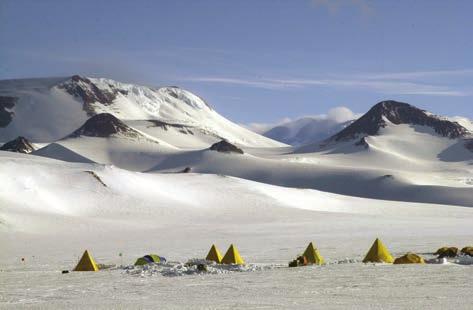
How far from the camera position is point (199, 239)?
42875mm

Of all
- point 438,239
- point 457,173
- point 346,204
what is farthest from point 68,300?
point 457,173

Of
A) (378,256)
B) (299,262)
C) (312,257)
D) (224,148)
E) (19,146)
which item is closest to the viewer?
(299,262)

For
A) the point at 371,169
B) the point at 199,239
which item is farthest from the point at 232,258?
the point at 371,169

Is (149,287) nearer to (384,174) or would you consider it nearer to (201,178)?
(201,178)

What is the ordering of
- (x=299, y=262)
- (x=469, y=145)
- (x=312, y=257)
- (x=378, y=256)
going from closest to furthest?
(x=299, y=262)
(x=378, y=256)
(x=312, y=257)
(x=469, y=145)

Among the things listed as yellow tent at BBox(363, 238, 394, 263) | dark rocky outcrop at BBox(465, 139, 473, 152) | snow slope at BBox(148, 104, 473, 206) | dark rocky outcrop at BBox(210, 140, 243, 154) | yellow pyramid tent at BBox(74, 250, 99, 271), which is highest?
dark rocky outcrop at BBox(465, 139, 473, 152)

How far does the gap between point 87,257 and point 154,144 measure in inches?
6785

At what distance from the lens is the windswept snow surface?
59.5ft

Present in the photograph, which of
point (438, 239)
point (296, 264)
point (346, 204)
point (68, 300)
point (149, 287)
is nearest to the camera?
point (68, 300)

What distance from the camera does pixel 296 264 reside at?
25.5 metres

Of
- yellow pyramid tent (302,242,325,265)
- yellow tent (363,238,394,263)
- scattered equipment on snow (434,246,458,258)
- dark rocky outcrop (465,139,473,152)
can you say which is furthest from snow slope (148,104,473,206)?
yellow pyramid tent (302,242,325,265)

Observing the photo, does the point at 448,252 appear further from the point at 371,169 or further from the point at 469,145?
the point at 469,145

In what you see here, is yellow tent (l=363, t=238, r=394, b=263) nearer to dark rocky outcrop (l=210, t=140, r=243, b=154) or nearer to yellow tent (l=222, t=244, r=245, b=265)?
yellow tent (l=222, t=244, r=245, b=265)

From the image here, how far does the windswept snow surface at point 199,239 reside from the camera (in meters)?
18.1
